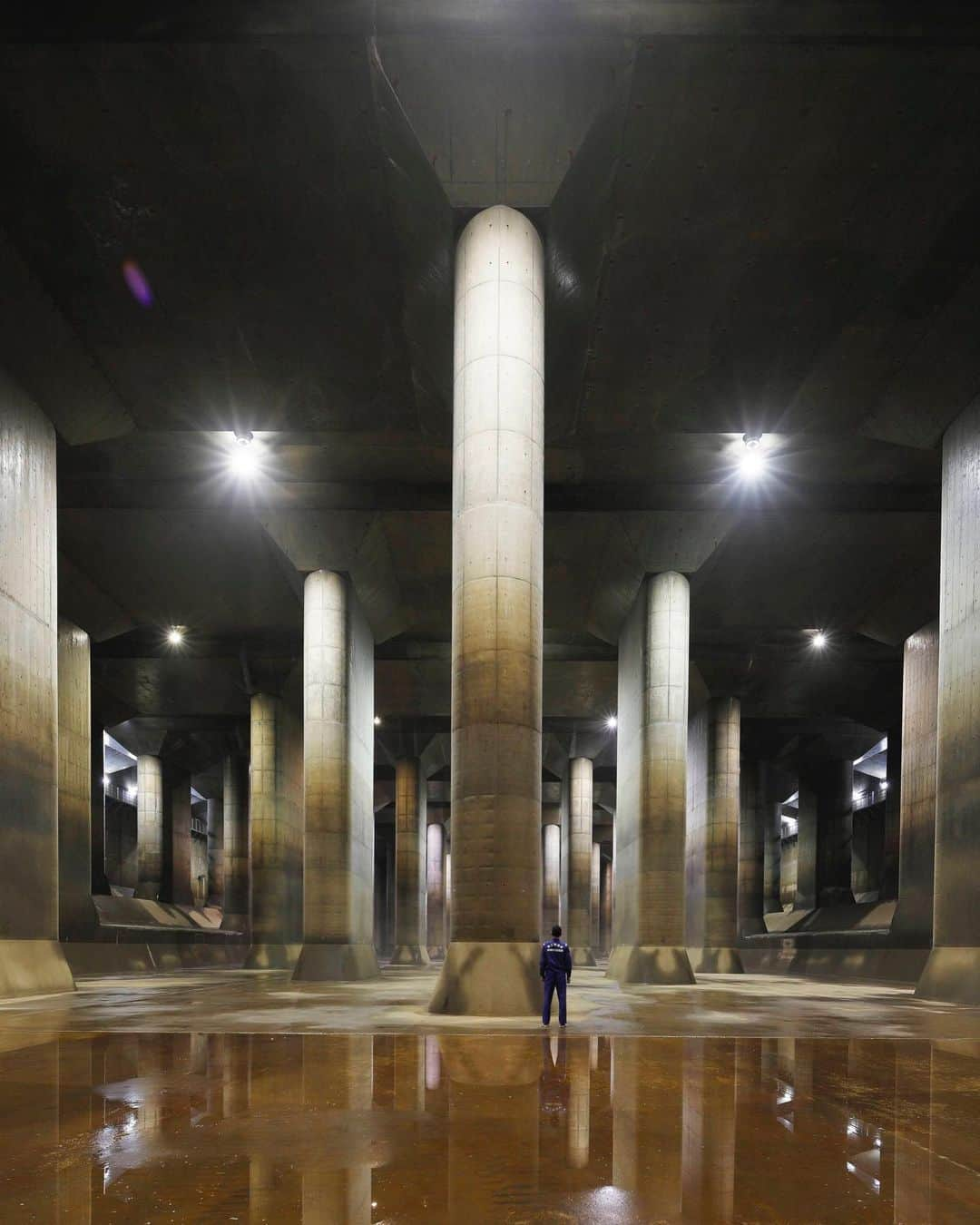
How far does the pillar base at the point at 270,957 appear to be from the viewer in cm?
3481

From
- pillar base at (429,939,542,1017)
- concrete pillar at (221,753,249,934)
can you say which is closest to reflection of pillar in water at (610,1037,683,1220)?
pillar base at (429,939,542,1017)

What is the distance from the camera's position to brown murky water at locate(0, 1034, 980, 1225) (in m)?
4.06

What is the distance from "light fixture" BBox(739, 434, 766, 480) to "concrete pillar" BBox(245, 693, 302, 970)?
819 inches

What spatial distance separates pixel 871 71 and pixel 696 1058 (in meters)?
12.7

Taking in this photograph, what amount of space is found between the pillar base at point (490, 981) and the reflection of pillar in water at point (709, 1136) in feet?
14.4

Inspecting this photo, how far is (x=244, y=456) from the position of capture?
874 inches

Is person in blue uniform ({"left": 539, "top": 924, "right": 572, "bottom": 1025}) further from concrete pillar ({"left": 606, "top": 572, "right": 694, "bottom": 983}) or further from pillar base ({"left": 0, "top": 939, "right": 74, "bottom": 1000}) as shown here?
concrete pillar ({"left": 606, "top": 572, "right": 694, "bottom": 983})

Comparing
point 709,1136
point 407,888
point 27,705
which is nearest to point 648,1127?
point 709,1136

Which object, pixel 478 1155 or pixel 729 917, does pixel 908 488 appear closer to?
pixel 729 917

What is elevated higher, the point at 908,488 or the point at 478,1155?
the point at 908,488

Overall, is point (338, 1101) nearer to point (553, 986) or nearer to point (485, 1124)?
point (485, 1124)

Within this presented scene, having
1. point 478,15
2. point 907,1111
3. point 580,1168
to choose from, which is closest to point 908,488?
point 478,15

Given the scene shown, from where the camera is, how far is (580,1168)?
4.58m

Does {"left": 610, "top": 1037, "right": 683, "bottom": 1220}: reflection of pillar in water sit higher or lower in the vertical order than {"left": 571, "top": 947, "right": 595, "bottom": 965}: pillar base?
higher
